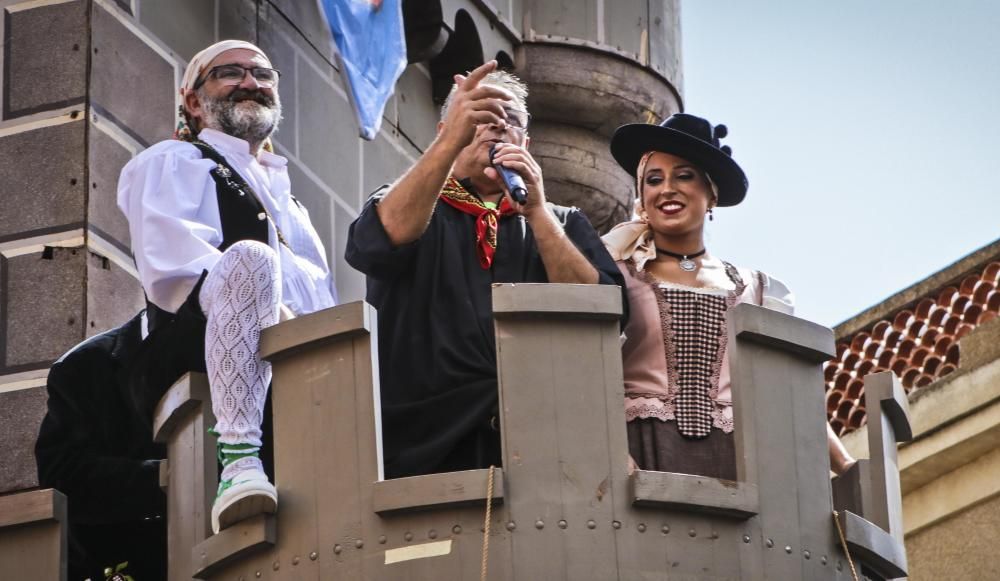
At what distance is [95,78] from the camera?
10984mm

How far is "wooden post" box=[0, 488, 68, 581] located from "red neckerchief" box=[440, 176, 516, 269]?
5.17 ft

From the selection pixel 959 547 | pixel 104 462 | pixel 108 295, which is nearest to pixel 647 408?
pixel 104 462

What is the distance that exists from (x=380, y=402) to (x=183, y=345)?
939 millimetres

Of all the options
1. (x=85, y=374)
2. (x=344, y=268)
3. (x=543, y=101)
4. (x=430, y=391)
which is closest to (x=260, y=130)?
(x=85, y=374)

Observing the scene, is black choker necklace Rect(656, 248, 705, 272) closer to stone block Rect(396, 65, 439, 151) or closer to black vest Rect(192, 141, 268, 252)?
black vest Rect(192, 141, 268, 252)

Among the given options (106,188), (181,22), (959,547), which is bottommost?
(959,547)

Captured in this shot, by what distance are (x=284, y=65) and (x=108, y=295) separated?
2.15 meters

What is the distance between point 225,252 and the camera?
878cm

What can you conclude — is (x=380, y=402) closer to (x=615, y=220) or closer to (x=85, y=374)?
(x=85, y=374)

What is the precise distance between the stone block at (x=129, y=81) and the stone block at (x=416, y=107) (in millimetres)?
2723

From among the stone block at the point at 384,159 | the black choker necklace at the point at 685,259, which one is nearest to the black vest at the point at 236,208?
the black choker necklace at the point at 685,259

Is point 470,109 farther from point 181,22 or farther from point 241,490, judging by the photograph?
point 181,22

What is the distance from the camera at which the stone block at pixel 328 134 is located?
12625 mm

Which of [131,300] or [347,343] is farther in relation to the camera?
[131,300]
